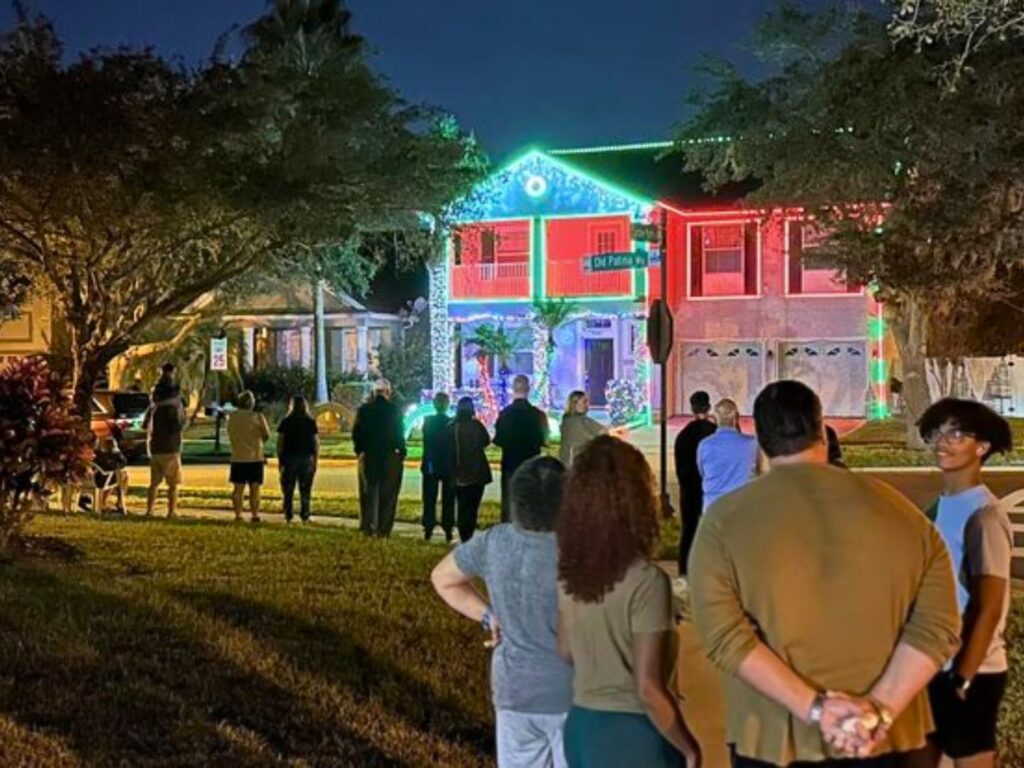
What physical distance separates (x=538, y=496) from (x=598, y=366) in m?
33.7

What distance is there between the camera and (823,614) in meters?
3.41

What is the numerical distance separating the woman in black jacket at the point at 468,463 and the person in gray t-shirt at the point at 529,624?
30.4 ft

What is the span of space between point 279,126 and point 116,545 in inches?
266

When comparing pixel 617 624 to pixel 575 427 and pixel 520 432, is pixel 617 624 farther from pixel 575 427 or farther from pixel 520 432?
pixel 520 432

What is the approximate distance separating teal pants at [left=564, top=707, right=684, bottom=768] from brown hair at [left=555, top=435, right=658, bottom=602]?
354mm

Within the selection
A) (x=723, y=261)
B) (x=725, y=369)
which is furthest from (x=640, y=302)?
(x=725, y=369)

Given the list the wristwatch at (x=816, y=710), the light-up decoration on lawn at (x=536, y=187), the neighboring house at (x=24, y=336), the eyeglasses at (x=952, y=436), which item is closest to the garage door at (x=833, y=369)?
the light-up decoration on lawn at (x=536, y=187)

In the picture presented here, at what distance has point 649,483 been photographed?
13.2 feet

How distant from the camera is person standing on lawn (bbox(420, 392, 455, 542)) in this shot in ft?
46.2

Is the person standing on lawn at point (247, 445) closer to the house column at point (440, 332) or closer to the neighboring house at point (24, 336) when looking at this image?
the house column at point (440, 332)

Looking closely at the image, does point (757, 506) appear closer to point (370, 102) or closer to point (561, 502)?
point (561, 502)

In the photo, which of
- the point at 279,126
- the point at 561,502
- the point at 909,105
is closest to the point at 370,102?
the point at 279,126

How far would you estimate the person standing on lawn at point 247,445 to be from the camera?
1530 cm

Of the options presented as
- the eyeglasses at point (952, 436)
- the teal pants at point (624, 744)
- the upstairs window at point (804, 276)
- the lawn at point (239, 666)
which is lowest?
the lawn at point (239, 666)
